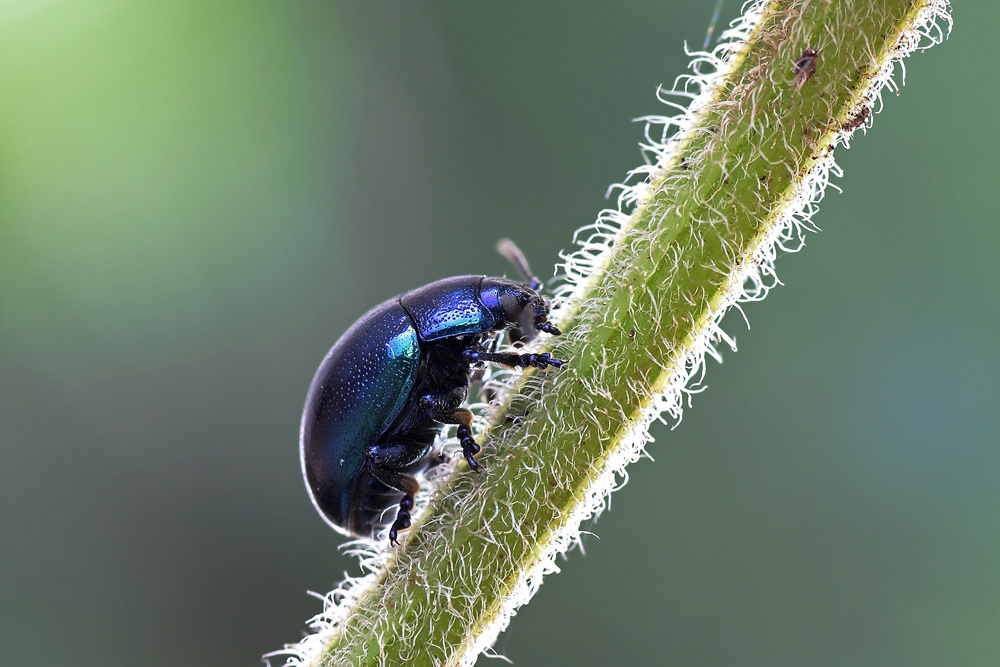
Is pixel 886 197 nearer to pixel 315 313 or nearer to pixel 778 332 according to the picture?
pixel 778 332

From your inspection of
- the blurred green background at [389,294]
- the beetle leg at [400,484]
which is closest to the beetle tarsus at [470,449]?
the beetle leg at [400,484]

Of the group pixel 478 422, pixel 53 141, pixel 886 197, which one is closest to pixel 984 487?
pixel 886 197

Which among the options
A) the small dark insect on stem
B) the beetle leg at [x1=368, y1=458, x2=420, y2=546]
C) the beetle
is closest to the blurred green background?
the beetle

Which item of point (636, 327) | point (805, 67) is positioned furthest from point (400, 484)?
point (805, 67)

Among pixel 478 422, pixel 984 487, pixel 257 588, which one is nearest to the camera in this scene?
pixel 478 422

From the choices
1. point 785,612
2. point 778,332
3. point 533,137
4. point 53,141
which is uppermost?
point 53,141

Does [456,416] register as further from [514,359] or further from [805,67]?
[805,67]
